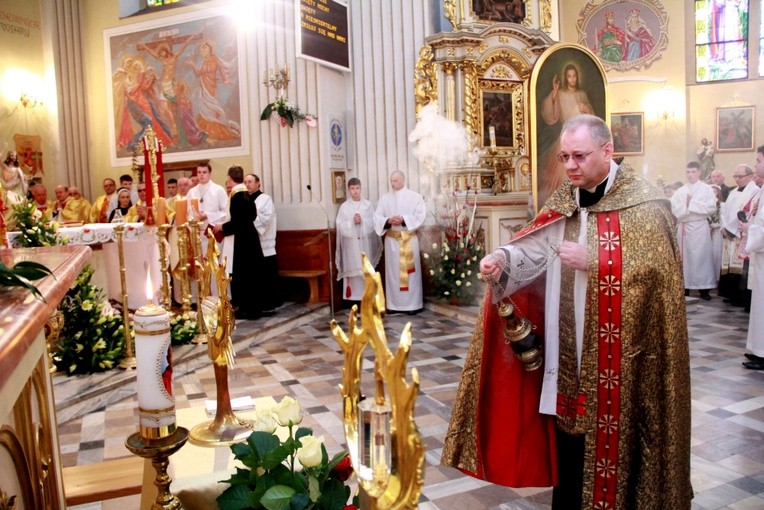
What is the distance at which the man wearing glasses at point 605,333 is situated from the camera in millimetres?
2727

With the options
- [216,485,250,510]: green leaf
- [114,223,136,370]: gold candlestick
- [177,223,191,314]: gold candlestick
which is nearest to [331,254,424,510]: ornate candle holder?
[216,485,250,510]: green leaf

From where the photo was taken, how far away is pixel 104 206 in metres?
10.5

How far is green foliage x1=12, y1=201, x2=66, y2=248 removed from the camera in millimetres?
5172

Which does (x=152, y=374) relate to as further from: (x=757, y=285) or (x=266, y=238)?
(x=266, y=238)

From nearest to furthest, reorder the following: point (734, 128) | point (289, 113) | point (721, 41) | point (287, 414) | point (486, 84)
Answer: point (287, 414)
point (289, 113)
point (486, 84)
point (734, 128)
point (721, 41)

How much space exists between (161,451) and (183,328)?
578 cm

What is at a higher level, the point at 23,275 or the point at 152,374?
the point at 23,275

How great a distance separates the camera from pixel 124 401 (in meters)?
5.43

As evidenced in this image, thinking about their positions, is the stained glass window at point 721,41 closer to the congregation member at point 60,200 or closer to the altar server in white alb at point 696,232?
the altar server in white alb at point 696,232

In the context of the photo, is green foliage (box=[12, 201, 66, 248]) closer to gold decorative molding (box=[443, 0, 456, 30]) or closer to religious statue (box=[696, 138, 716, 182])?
gold decorative molding (box=[443, 0, 456, 30])

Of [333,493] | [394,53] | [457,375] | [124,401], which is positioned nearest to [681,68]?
[394,53]

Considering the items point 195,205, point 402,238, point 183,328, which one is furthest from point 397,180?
point 183,328

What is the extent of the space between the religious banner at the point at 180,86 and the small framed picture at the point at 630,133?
904 centimetres

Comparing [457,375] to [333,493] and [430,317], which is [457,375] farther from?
[333,493]
